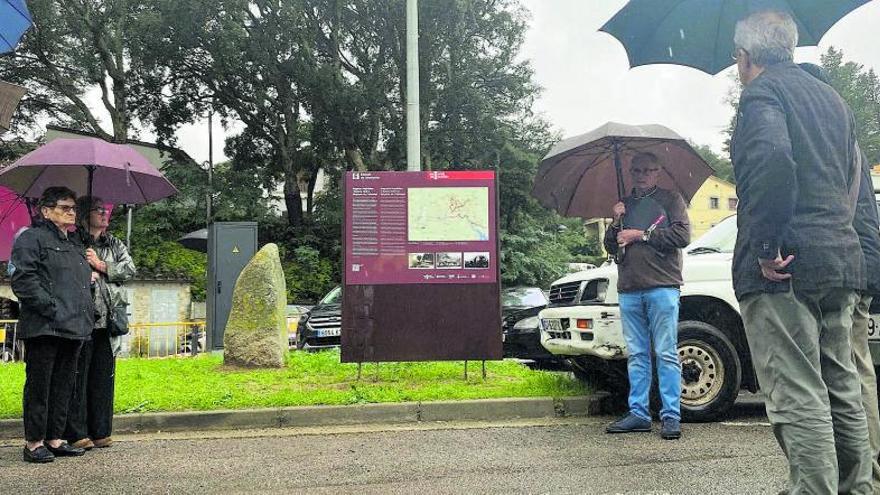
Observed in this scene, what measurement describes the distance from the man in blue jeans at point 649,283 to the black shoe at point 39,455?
4084mm

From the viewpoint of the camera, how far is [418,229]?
A: 7.54 meters

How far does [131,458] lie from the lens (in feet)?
16.8

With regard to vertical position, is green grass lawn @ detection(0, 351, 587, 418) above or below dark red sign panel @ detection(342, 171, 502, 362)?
below

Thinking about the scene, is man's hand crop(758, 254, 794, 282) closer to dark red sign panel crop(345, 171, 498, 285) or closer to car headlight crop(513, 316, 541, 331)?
dark red sign panel crop(345, 171, 498, 285)

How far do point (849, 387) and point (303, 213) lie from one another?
3238 cm

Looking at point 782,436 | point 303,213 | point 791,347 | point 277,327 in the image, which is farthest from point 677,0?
point 303,213

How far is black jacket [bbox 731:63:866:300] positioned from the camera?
271 cm

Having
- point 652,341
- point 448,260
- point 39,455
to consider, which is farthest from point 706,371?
point 39,455

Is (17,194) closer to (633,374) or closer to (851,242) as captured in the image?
(633,374)

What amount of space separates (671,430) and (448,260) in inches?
120

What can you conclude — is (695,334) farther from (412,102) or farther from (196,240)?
(196,240)

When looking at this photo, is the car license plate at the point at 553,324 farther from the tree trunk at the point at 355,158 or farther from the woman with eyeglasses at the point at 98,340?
the tree trunk at the point at 355,158

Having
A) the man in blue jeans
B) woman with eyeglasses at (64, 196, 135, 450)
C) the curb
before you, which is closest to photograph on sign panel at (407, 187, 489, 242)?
the curb

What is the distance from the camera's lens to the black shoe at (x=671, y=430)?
5.30 metres
